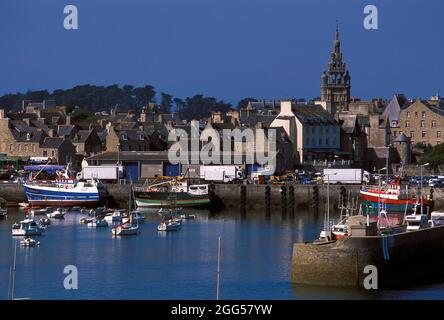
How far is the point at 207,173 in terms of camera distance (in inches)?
3004

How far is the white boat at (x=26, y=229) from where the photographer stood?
177ft

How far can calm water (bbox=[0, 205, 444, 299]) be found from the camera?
126ft

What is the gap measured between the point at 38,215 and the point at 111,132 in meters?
21.7

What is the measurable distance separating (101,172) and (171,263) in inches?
1288

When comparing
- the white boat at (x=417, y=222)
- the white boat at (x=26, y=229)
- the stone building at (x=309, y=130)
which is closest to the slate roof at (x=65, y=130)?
the stone building at (x=309, y=130)

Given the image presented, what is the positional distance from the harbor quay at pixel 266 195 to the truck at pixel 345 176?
2705mm

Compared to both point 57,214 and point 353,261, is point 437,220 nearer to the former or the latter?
point 353,261

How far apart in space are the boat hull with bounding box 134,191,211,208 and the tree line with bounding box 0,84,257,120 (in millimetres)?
92148

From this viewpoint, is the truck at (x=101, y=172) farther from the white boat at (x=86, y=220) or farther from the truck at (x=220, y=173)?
the white boat at (x=86, y=220)

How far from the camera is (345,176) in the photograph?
2928 inches

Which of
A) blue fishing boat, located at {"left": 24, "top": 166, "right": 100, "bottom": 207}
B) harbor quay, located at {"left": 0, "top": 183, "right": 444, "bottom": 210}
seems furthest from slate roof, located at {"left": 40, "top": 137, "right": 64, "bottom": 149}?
blue fishing boat, located at {"left": 24, "top": 166, "right": 100, "bottom": 207}

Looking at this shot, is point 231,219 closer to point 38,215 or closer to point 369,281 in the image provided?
point 38,215

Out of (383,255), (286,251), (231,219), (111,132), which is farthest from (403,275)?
(111,132)
